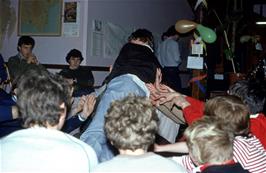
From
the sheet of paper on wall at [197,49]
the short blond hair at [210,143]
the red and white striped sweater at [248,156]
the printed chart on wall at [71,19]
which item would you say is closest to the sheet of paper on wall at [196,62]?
the sheet of paper on wall at [197,49]

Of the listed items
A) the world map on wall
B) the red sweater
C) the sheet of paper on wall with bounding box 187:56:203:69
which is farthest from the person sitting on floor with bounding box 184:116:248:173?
the world map on wall

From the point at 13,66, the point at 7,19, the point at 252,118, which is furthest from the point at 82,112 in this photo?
the point at 7,19

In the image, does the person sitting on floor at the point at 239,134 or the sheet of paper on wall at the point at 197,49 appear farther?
the sheet of paper on wall at the point at 197,49

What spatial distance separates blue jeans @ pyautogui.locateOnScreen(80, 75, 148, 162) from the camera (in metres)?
2.09

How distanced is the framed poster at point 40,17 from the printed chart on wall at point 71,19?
0.11 metres

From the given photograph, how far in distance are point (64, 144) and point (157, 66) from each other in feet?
4.11

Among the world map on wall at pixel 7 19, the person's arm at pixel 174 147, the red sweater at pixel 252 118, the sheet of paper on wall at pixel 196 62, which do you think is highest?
the world map on wall at pixel 7 19

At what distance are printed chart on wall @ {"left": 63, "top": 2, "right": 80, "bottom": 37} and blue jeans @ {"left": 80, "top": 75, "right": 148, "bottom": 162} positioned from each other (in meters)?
3.38

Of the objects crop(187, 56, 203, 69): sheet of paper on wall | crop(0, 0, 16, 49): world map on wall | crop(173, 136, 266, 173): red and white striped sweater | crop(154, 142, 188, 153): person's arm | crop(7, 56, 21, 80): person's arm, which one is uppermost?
crop(0, 0, 16, 49): world map on wall

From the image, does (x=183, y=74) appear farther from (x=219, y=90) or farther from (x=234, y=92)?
(x=234, y=92)

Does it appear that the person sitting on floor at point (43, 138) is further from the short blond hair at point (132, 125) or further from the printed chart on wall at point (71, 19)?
the printed chart on wall at point (71, 19)

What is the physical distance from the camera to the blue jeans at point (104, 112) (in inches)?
82.3

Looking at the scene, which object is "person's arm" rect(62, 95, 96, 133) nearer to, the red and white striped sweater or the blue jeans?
the blue jeans

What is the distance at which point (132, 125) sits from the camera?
144cm
